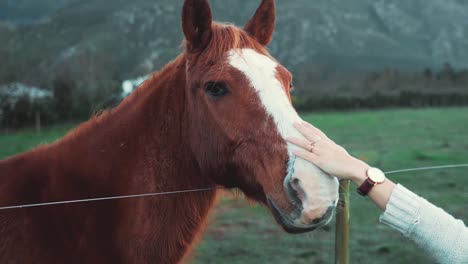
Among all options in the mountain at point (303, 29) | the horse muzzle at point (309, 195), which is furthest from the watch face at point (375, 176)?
the mountain at point (303, 29)

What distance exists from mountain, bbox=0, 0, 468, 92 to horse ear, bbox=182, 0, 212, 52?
81384 millimetres

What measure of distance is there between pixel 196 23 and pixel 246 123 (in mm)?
764

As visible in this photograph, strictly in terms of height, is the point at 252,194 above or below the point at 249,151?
below

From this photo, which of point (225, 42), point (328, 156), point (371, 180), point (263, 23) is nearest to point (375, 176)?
point (371, 180)

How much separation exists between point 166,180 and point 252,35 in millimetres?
1184

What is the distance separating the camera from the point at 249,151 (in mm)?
2506

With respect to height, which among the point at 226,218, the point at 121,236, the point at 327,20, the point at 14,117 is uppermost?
the point at 121,236

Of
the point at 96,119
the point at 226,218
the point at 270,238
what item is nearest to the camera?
the point at 96,119

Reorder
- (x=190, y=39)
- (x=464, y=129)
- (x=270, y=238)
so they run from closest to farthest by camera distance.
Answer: (x=190, y=39)
(x=270, y=238)
(x=464, y=129)

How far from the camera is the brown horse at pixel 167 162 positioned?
8.08 feet

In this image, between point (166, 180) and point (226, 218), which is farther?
point (226, 218)

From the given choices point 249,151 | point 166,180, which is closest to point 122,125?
point 166,180

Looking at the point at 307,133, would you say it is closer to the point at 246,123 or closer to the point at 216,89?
the point at 246,123

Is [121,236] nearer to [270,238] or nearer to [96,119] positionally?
[96,119]
